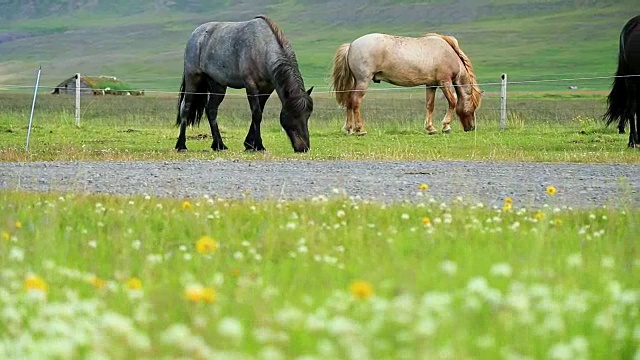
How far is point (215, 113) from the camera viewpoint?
20500 mm

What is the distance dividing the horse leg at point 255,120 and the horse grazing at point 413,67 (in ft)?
23.6

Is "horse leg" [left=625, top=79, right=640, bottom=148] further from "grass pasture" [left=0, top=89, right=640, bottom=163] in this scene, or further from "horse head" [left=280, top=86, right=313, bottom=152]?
"horse head" [left=280, top=86, right=313, bottom=152]

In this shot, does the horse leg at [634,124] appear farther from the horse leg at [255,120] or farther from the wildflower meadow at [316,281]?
the wildflower meadow at [316,281]

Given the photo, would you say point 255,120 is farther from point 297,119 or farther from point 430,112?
point 430,112

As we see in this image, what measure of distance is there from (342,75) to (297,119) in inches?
347

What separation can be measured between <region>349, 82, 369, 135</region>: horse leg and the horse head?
6.75 metres

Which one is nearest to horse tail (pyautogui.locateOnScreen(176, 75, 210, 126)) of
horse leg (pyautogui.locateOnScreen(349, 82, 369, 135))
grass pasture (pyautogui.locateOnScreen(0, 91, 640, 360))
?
horse leg (pyautogui.locateOnScreen(349, 82, 369, 135))

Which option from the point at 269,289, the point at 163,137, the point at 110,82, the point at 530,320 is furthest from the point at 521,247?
the point at 110,82

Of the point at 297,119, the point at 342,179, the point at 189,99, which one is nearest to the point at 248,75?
the point at 297,119

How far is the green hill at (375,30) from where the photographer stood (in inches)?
4476

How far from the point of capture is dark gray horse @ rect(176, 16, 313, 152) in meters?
18.8

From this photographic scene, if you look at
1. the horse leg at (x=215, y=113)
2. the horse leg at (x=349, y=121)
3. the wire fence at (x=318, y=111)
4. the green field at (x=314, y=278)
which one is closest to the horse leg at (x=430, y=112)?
the wire fence at (x=318, y=111)

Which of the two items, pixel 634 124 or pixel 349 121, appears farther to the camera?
pixel 349 121

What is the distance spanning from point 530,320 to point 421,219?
14.7 ft
